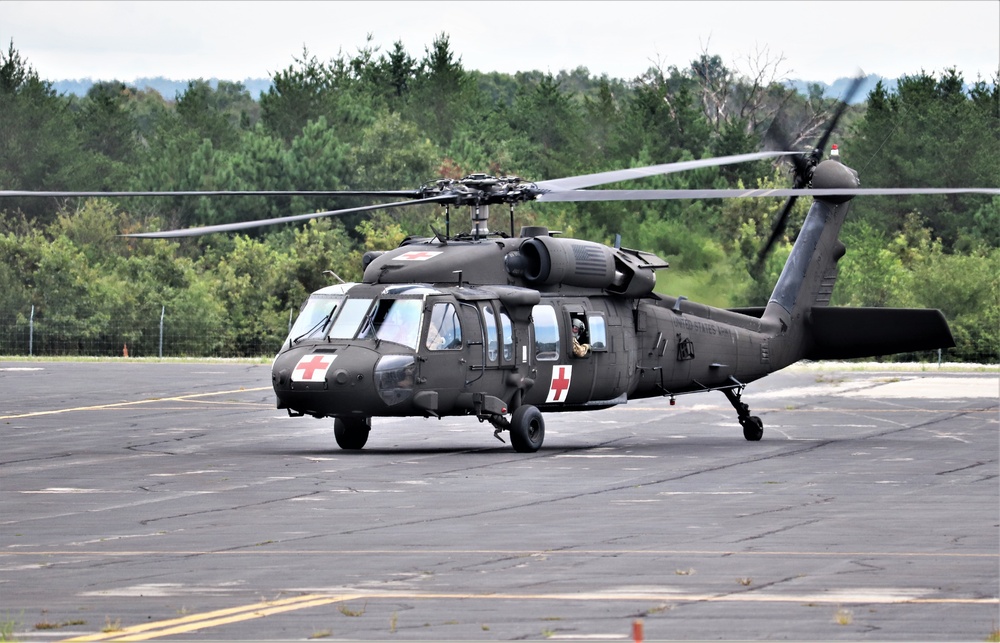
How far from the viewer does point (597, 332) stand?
84.2 feet

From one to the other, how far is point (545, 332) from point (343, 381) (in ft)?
12.4

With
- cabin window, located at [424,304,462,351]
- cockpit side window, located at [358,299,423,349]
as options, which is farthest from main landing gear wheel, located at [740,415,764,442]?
cockpit side window, located at [358,299,423,349]

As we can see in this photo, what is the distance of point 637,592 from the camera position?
12195 mm

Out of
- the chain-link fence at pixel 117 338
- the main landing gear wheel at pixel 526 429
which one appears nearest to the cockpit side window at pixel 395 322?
the main landing gear wheel at pixel 526 429

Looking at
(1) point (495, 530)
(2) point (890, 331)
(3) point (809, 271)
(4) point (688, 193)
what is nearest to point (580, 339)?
(4) point (688, 193)

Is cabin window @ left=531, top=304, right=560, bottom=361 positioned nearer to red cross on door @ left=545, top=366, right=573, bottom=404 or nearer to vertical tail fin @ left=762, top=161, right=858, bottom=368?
red cross on door @ left=545, top=366, right=573, bottom=404

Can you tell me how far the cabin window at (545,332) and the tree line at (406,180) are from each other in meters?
23.2

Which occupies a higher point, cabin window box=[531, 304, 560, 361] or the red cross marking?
cabin window box=[531, 304, 560, 361]

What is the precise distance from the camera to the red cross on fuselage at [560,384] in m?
25.2

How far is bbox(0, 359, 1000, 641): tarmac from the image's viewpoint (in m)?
11.2

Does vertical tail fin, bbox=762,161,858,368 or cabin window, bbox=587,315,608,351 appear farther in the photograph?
vertical tail fin, bbox=762,161,858,368

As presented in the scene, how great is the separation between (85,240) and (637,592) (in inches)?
2538

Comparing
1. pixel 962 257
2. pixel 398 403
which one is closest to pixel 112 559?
pixel 398 403

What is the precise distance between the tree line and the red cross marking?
85.8ft
